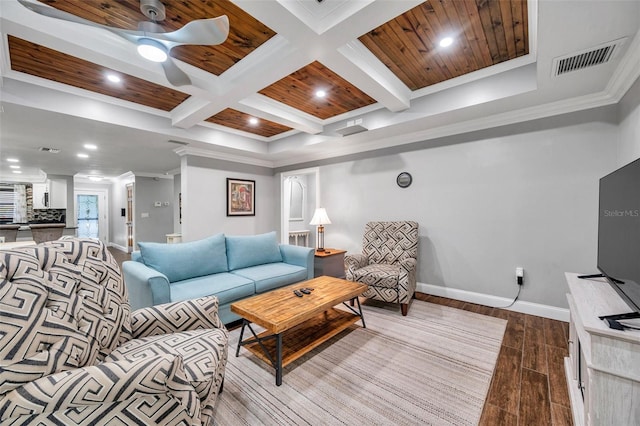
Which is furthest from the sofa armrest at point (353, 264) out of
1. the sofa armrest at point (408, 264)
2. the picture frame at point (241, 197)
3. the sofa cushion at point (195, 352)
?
the picture frame at point (241, 197)

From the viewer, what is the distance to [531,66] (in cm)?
246

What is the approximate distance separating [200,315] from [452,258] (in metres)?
3.16

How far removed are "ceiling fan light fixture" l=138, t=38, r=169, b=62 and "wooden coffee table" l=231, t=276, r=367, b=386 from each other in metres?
1.91

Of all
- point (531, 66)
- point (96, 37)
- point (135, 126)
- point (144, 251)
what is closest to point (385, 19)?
point (531, 66)

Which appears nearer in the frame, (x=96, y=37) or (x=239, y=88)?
(x=96, y=37)

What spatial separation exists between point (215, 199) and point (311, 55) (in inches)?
136

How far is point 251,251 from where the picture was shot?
3455mm

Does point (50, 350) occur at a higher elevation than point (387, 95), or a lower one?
lower

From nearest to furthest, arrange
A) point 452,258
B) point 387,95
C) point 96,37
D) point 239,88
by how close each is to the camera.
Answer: point 96,37
point 239,88
point 387,95
point 452,258

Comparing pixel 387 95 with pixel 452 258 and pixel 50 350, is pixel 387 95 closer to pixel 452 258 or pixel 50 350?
pixel 452 258

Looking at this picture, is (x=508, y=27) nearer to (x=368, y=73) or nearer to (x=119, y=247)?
(x=368, y=73)

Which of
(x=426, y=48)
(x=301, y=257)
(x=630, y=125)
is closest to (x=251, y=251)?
(x=301, y=257)

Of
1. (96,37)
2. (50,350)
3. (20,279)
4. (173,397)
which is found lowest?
(173,397)

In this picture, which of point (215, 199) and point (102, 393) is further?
point (215, 199)
